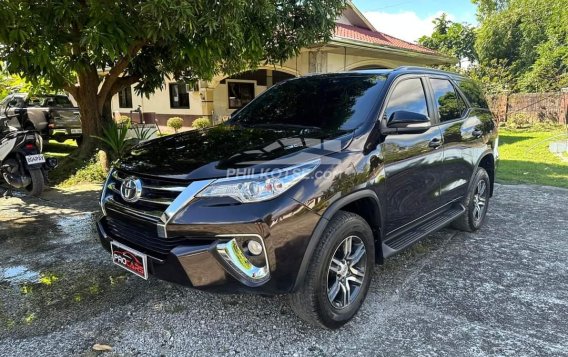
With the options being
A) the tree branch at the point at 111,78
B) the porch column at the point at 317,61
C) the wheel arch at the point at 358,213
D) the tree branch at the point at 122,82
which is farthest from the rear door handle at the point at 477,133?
the porch column at the point at 317,61

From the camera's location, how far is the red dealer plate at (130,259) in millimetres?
2529

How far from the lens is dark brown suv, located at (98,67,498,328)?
229 cm

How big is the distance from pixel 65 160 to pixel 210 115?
25.8ft

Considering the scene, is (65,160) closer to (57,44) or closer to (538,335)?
(57,44)

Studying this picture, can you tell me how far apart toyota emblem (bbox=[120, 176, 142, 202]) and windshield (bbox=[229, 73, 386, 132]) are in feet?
4.04

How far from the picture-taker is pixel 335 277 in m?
2.71

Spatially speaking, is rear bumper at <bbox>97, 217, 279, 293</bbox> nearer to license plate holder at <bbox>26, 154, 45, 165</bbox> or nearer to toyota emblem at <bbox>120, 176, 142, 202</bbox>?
toyota emblem at <bbox>120, 176, 142, 202</bbox>

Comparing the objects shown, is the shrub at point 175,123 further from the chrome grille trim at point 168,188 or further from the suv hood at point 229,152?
the chrome grille trim at point 168,188

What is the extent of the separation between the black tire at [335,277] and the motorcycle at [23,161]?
5467 mm

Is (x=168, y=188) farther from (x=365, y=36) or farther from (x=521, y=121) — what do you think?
(x=521, y=121)

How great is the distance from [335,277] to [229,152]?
3.66 ft

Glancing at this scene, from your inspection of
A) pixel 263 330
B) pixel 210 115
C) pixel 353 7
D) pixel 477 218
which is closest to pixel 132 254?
pixel 263 330

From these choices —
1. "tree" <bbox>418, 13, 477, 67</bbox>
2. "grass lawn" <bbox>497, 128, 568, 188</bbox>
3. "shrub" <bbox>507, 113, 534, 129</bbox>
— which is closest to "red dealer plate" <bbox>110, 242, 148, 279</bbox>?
"grass lawn" <bbox>497, 128, 568, 188</bbox>

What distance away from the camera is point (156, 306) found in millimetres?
3029
